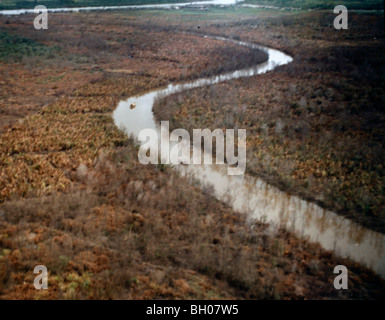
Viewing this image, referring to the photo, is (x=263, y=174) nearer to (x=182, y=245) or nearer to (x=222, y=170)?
(x=222, y=170)

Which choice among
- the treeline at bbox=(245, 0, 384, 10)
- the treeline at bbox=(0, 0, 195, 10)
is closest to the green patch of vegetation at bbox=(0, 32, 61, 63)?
the treeline at bbox=(0, 0, 195, 10)

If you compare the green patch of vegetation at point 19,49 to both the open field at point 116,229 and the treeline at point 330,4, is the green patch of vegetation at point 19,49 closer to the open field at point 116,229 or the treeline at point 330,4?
the open field at point 116,229

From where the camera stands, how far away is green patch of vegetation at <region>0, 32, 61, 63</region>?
37531mm

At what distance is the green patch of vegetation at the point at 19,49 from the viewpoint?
37.5 m

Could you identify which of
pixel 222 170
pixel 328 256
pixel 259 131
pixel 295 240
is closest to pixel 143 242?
pixel 295 240

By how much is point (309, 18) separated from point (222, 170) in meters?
55.4

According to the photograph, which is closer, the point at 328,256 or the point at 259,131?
the point at 328,256

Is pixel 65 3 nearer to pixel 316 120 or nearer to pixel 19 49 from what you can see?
pixel 19 49

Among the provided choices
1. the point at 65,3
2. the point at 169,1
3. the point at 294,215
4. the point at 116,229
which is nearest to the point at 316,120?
the point at 294,215

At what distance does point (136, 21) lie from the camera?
70875 millimetres

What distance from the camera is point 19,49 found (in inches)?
1598

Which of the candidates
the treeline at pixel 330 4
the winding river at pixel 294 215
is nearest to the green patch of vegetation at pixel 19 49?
the winding river at pixel 294 215

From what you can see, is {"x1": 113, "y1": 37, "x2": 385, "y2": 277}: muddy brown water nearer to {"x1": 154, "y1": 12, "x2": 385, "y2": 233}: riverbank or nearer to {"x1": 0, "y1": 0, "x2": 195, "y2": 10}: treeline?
{"x1": 154, "y1": 12, "x2": 385, "y2": 233}: riverbank

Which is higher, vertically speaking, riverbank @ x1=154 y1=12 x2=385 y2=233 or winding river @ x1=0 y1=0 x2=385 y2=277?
riverbank @ x1=154 y1=12 x2=385 y2=233
